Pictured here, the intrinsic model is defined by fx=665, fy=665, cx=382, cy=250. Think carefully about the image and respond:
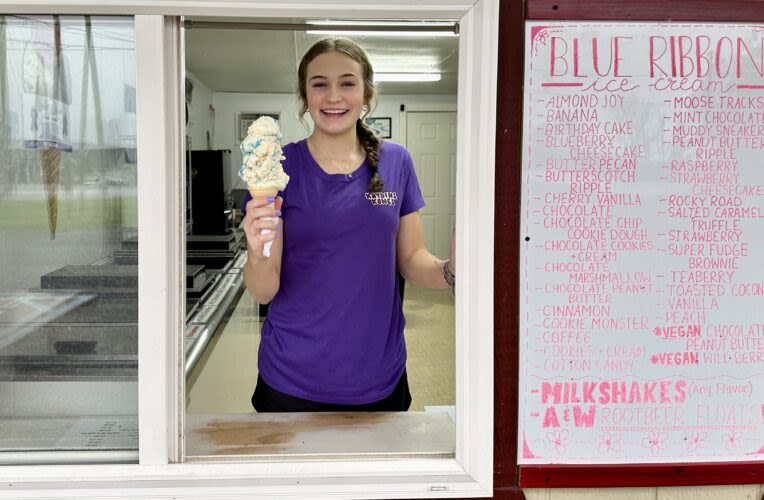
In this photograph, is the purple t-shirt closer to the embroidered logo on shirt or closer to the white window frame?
the embroidered logo on shirt

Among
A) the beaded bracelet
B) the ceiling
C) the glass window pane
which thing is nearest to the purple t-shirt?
the beaded bracelet

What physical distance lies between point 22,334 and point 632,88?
138 centimetres

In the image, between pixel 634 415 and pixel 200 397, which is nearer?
pixel 634 415

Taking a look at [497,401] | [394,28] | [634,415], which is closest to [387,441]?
[497,401]

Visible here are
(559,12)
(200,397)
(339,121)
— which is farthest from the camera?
(200,397)

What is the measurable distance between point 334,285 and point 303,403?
348mm

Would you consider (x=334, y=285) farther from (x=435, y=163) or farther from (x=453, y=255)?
(x=435, y=163)

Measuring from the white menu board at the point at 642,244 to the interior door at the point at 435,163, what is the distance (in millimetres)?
7789

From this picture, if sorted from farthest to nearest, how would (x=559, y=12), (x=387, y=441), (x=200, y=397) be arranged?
(x=200, y=397)
(x=387, y=441)
(x=559, y=12)

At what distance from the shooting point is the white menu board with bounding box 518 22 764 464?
1362 millimetres

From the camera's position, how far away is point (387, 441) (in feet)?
5.09

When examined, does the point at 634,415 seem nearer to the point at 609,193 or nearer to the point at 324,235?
the point at 609,193

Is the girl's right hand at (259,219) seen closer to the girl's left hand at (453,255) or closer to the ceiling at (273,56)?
the girl's left hand at (453,255)

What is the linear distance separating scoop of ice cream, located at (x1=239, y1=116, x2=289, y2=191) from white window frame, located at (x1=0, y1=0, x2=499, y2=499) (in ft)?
0.46
